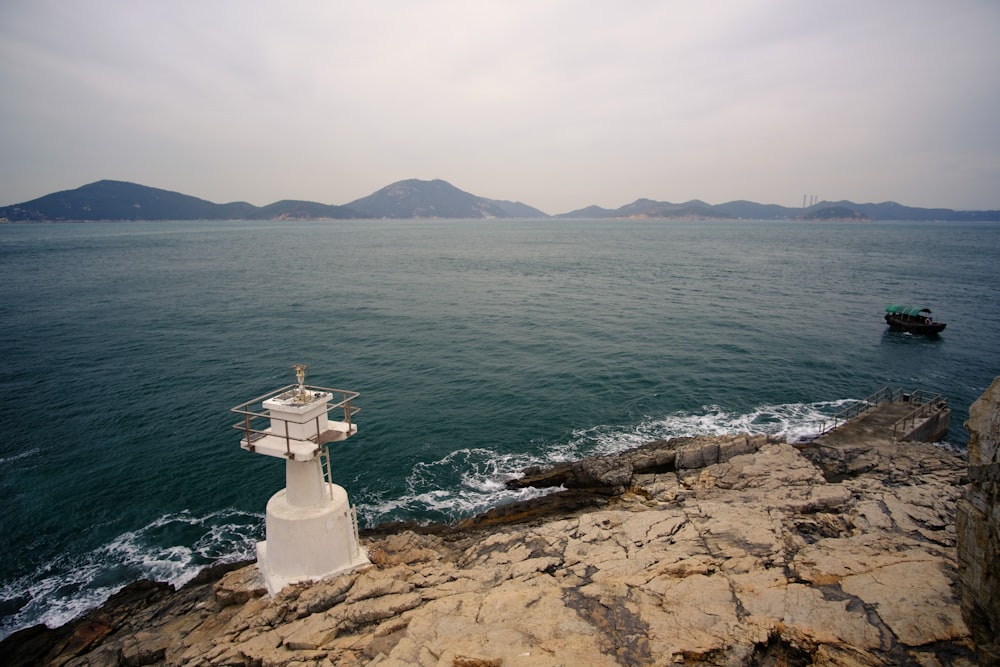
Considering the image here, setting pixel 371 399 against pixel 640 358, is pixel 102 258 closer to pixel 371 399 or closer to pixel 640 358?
pixel 371 399

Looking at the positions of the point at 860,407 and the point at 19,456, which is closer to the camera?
the point at 19,456

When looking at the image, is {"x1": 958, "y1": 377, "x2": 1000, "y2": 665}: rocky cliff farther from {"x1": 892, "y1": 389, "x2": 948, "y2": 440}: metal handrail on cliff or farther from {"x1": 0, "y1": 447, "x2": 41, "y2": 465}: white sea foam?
{"x1": 0, "y1": 447, "x2": 41, "y2": 465}: white sea foam

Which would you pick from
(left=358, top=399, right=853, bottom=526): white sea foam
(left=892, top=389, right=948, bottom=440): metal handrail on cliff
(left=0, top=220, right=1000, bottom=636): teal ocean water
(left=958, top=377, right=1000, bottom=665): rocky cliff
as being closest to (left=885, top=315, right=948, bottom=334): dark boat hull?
(left=0, top=220, right=1000, bottom=636): teal ocean water

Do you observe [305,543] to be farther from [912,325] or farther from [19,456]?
[912,325]

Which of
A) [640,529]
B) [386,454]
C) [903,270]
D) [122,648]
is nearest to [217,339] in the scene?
[386,454]

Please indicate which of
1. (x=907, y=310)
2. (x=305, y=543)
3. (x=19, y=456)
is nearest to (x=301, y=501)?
(x=305, y=543)

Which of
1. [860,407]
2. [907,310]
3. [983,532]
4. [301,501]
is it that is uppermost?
[983,532]
